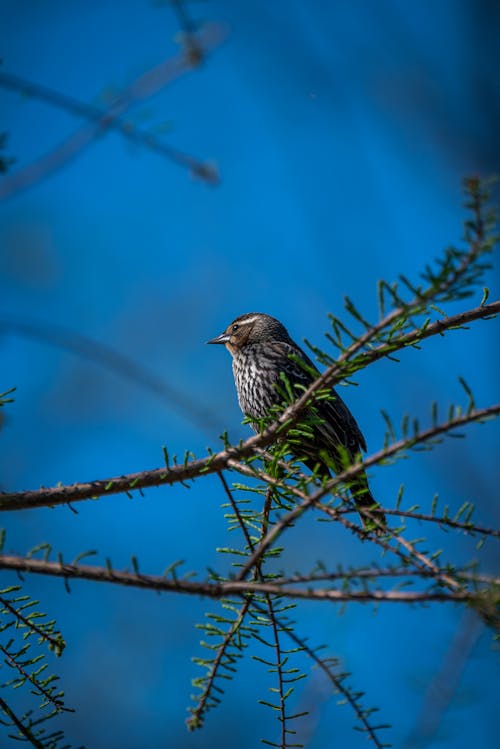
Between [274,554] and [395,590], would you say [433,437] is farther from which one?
[274,554]

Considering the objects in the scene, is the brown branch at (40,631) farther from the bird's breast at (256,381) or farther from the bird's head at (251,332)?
the bird's head at (251,332)

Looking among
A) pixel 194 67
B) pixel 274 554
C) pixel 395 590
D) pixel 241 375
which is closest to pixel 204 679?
pixel 274 554

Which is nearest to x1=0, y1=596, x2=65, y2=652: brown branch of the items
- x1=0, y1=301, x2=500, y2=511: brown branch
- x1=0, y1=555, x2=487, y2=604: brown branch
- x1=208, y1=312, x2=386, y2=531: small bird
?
x1=0, y1=301, x2=500, y2=511: brown branch

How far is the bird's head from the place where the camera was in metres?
4.63

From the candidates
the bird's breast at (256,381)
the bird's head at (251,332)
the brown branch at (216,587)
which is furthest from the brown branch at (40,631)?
the bird's head at (251,332)

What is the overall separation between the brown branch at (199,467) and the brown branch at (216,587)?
420 millimetres

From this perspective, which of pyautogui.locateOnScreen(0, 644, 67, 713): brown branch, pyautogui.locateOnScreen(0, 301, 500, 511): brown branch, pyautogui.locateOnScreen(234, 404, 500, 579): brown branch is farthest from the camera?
pyautogui.locateOnScreen(0, 301, 500, 511): brown branch

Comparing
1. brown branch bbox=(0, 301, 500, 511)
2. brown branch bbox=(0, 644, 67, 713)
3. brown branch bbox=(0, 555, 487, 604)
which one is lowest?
brown branch bbox=(0, 555, 487, 604)

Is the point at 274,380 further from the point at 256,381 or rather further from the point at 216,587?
the point at 216,587

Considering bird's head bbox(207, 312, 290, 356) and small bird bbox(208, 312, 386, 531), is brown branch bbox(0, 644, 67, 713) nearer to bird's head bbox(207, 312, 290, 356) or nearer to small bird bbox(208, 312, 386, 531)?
small bird bbox(208, 312, 386, 531)

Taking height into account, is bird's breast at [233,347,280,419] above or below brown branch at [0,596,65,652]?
above

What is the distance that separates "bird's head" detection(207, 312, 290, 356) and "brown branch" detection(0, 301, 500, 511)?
2.66 m

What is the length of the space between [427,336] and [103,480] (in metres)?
0.86

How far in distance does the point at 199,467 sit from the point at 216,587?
0.68 meters
